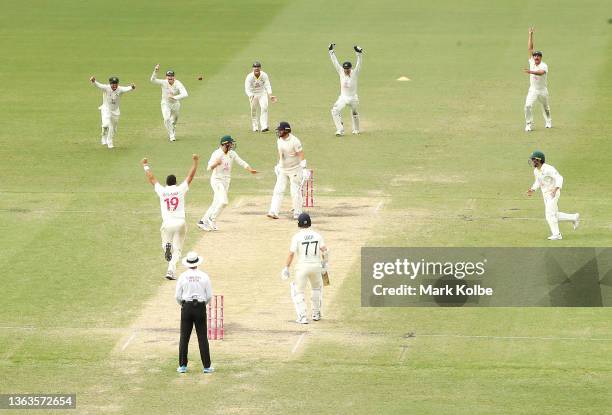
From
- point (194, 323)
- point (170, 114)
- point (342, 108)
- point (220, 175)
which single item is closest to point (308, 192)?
point (220, 175)

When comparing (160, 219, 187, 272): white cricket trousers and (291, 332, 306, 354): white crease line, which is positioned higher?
(160, 219, 187, 272): white cricket trousers

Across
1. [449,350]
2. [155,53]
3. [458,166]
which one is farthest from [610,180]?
[155,53]

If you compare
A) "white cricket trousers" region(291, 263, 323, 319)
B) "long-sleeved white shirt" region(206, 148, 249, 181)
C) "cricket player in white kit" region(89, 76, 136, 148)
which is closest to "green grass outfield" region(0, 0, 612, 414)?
"cricket player in white kit" region(89, 76, 136, 148)

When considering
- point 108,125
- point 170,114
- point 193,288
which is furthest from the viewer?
point 170,114

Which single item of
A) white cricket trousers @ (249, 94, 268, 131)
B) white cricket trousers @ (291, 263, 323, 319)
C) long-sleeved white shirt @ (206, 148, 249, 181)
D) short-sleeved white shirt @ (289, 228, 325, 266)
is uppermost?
white cricket trousers @ (249, 94, 268, 131)

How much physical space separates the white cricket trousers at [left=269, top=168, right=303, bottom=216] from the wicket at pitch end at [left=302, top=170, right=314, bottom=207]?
2.18 ft

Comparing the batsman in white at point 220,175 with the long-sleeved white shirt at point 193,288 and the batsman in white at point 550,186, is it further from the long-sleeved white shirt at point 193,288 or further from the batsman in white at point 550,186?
the long-sleeved white shirt at point 193,288

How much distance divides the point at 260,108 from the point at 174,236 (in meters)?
14.7

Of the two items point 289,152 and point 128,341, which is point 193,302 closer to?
point 128,341

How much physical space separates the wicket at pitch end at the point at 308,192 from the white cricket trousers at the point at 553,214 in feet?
19.4

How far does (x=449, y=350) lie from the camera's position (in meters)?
26.7

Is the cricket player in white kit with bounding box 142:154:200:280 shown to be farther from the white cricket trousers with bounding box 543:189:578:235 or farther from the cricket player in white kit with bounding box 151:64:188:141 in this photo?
the cricket player in white kit with bounding box 151:64:188:141

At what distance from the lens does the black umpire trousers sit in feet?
83.3

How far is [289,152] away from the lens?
3509 cm
